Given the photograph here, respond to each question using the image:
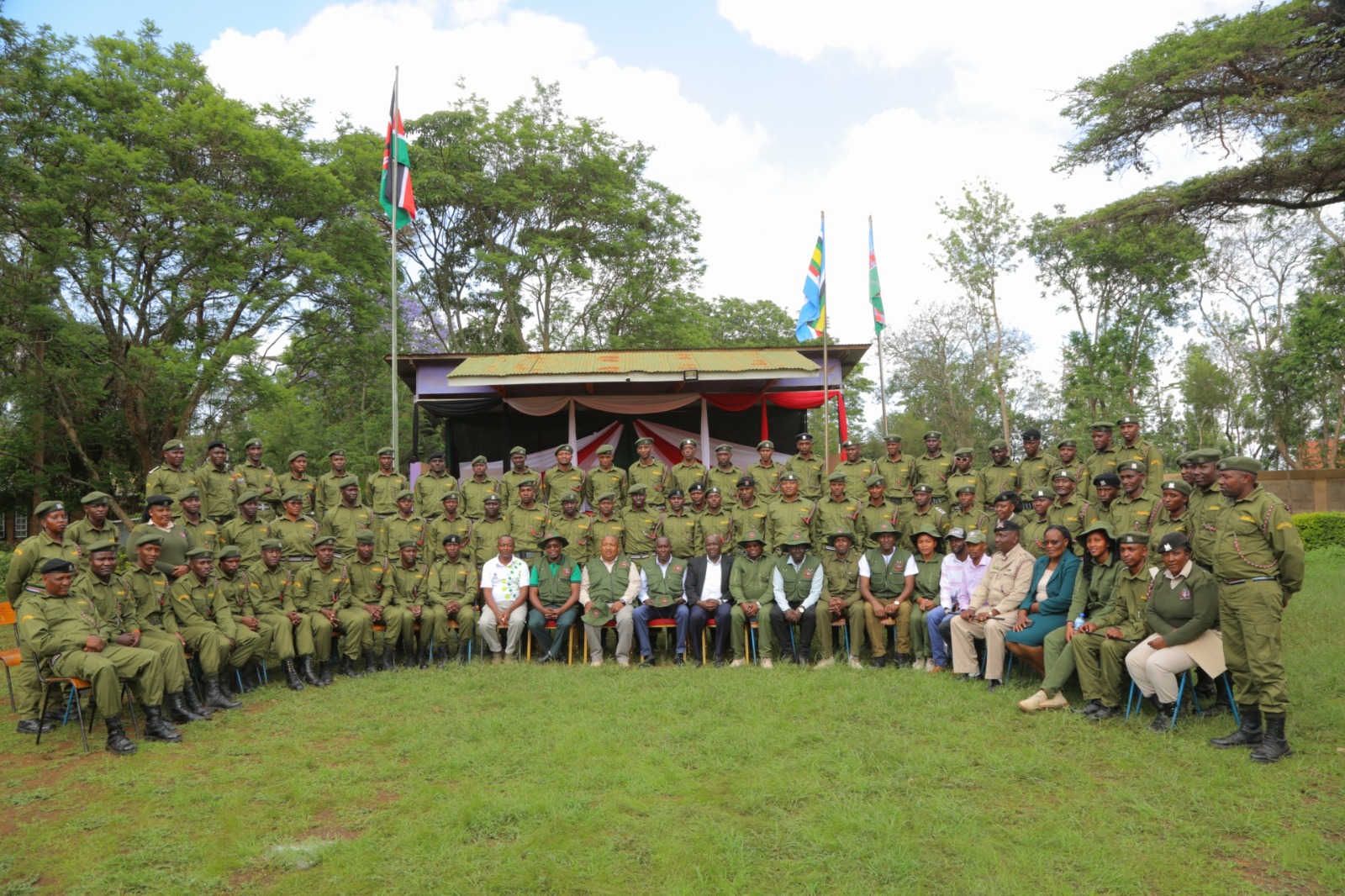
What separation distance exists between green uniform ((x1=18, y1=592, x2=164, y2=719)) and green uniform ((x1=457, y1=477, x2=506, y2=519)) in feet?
12.5

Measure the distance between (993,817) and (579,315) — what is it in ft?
73.8

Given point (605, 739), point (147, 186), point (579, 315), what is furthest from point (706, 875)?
point (579, 315)

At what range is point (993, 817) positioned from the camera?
4.15 m

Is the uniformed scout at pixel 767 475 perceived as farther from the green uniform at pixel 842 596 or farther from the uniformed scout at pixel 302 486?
the uniformed scout at pixel 302 486

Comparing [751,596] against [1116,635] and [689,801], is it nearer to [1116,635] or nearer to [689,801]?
[1116,635]

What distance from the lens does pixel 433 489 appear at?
973cm

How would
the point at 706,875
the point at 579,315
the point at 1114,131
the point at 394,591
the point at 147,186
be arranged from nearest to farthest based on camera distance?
the point at 706,875 < the point at 394,591 < the point at 1114,131 < the point at 147,186 < the point at 579,315

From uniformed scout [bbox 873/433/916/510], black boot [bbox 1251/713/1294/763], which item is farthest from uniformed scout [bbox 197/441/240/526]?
black boot [bbox 1251/713/1294/763]

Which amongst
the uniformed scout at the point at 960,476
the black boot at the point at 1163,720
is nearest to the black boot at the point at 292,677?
the uniformed scout at the point at 960,476

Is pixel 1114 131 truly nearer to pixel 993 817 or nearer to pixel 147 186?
pixel 993 817

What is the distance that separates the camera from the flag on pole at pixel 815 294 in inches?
508

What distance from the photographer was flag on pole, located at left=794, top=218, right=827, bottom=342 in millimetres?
12898

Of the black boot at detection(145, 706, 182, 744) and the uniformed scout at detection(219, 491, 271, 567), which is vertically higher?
the uniformed scout at detection(219, 491, 271, 567)

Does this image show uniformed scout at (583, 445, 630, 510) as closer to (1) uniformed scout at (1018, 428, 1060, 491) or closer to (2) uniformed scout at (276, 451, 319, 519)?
(2) uniformed scout at (276, 451, 319, 519)
